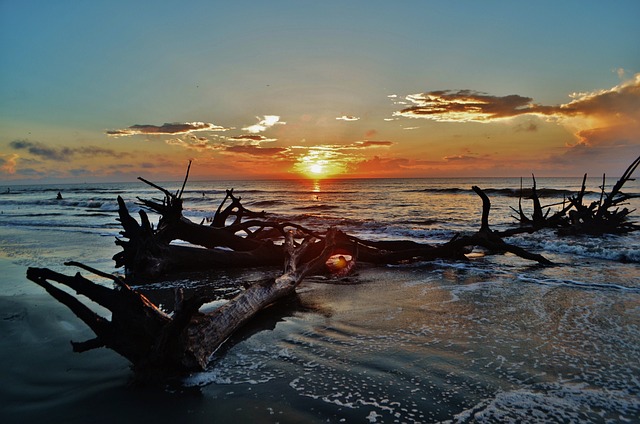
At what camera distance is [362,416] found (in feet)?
9.91

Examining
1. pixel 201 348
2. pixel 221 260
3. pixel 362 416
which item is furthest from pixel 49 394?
pixel 221 260

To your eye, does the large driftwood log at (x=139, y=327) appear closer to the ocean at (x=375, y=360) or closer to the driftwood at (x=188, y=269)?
the driftwood at (x=188, y=269)

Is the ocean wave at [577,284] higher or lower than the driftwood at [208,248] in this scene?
lower

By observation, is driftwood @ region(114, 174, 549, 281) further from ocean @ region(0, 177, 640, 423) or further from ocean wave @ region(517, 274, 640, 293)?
ocean wave @ region(517, 274, 640, 293)

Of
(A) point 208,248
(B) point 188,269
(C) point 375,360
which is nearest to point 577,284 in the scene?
(C) point 375,360

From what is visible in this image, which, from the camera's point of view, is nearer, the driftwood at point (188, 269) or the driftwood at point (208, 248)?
the driftwood at point (188, 269)

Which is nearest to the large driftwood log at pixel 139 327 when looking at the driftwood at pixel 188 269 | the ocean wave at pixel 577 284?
the driftwood at pixel 188 269

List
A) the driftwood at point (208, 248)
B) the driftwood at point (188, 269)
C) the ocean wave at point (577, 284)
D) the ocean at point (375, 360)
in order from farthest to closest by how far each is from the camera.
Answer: the driftwood at point (208, 248) → the ocean wave at point (577, 284) → the driftwood at point (188, 269) → the ocean at point (375, 360)

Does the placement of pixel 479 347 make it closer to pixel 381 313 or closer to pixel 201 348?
pixel 381 313

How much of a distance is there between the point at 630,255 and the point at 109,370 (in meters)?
11.6

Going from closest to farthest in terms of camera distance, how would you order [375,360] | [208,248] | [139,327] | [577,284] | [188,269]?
[139,327] → [375,360] → [577,284] → [188,269] → [208,248]

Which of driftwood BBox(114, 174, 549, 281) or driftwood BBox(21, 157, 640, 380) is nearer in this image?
driftwood BBox(21, 157, 640, 380)

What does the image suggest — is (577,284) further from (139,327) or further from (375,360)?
(139,327)

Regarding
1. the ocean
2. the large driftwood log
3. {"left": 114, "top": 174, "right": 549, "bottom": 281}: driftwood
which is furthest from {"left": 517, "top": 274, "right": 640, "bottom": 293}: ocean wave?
the large driftwood log
